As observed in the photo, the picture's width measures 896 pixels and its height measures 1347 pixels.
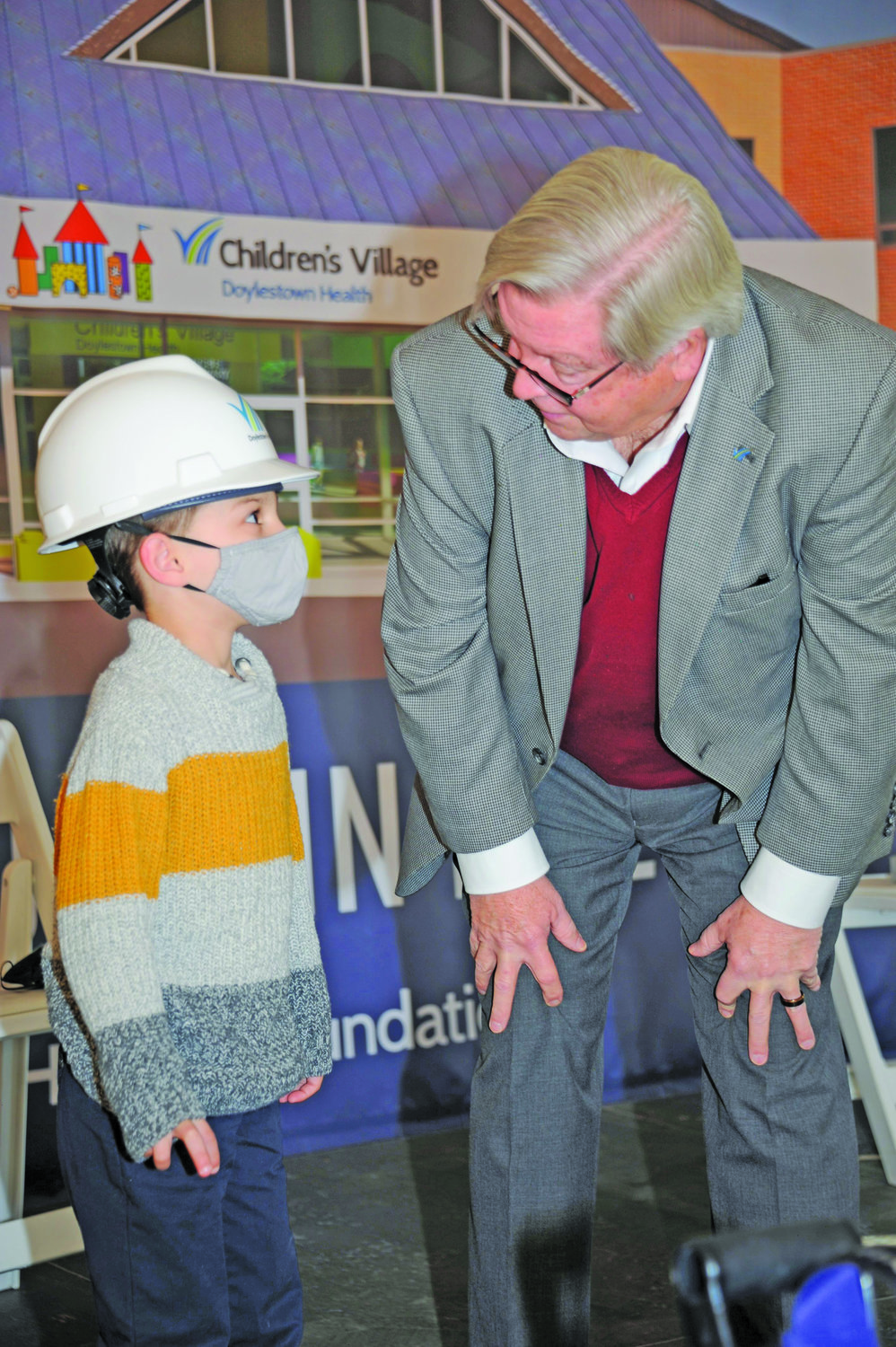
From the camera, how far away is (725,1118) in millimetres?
1516

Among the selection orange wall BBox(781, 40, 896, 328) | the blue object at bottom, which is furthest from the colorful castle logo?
the blue object at bottom

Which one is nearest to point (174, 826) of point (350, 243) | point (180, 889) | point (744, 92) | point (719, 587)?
point (180, 889)

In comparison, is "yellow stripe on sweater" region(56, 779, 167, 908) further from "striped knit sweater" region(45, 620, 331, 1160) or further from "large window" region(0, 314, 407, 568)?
"large window" region(0, 314, 407, 568)

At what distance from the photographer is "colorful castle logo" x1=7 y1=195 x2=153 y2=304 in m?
2.56

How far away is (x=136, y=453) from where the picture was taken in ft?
4.81

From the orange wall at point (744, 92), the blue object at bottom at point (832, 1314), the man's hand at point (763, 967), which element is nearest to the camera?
the blue object at bottom at point (832, 1314)

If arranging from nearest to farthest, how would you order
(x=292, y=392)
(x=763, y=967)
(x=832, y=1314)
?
(x=832, y=1314)
(x=763, y=967)
(x=292, y=392)

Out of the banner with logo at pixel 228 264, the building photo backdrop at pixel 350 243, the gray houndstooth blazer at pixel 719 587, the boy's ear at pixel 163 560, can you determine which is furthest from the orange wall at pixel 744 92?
the boy's ear at pixel 163 560

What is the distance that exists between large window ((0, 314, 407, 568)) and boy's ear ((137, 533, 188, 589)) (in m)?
1.18

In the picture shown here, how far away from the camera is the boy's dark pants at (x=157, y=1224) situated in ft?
4.38

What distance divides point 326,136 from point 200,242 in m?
0.40

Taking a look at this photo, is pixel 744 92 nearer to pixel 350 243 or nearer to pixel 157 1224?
pixel 350 243

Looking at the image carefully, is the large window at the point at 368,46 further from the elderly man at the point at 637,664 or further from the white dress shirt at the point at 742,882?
the white dress shirt at the point at 742,882

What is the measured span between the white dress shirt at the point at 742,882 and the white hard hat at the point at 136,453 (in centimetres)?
39
